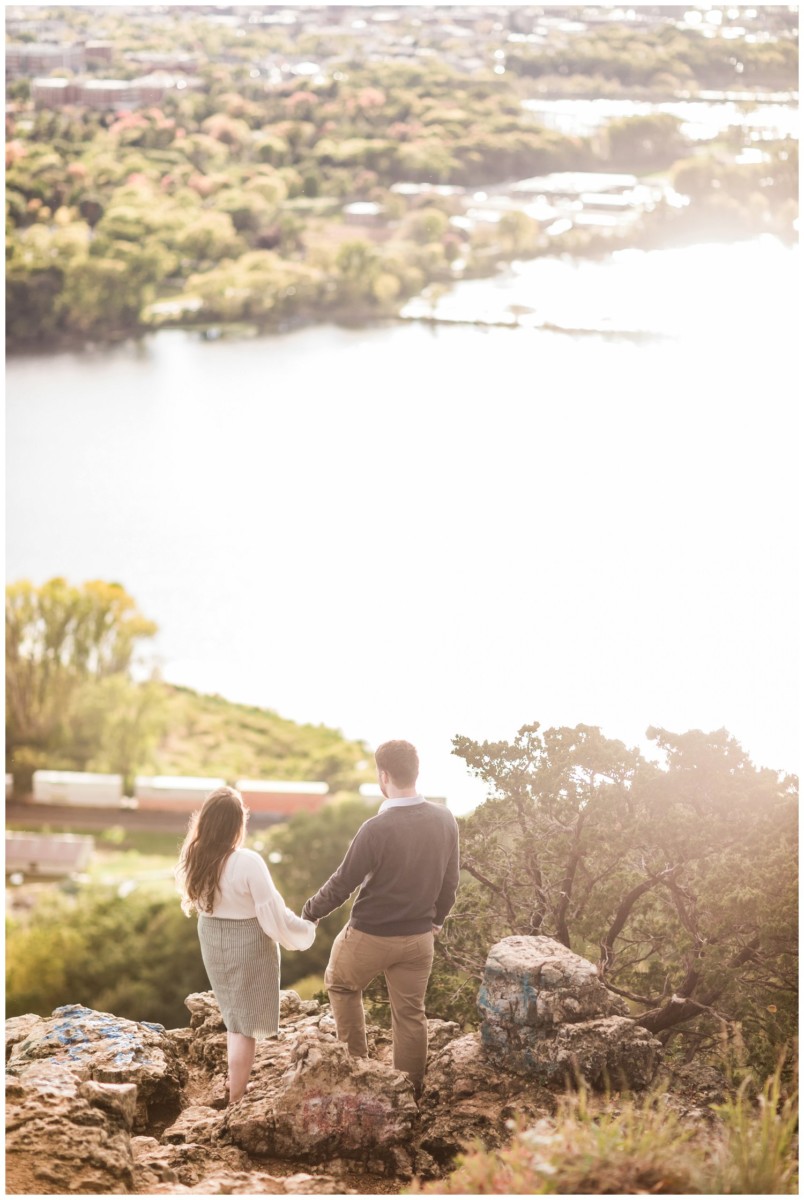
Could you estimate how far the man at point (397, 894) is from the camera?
9.18ft

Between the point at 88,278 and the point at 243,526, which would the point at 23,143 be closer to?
the point at 88,278

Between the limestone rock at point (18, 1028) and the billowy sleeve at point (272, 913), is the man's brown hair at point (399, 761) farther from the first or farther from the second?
the limestone rock at point (18, 1028)

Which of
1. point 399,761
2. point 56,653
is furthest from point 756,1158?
point 56,653

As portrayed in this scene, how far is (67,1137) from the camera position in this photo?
281 cm

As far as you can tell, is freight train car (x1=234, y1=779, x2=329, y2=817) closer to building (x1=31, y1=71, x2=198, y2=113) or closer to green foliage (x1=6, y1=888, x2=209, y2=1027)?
green foliage (x1=6, y1=888, x2=209, y2=1027)

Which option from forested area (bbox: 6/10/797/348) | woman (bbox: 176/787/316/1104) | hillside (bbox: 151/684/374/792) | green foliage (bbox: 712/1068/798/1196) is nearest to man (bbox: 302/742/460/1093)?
woman (bbox: 176/787/316/1104)

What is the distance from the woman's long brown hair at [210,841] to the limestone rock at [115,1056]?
649 millimetres

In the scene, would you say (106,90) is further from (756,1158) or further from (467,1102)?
(756,1158)

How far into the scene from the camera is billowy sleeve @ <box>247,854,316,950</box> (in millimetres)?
2787

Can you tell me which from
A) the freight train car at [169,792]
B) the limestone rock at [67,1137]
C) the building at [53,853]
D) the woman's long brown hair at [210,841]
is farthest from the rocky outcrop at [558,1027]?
the freight train car at [169,792]

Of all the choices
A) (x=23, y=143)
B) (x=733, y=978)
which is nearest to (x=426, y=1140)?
(x=733, y=978)

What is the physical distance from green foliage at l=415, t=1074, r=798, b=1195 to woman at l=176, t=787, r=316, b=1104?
1.94ft

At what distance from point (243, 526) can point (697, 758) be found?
31.9 ft

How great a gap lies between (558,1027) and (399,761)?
0.89 meters
